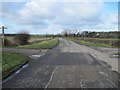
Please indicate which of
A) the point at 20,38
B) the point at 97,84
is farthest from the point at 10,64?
the point at 20,38

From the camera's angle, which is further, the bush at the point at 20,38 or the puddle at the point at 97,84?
the bush at the point at 20,38

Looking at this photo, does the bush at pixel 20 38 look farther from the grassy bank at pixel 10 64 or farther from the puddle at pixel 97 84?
the puddle at pixel 97 84

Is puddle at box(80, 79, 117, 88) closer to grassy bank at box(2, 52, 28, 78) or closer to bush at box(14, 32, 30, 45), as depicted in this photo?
grassy bank at box(2, 52, 28, 78)

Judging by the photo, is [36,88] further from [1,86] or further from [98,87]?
[98,87]

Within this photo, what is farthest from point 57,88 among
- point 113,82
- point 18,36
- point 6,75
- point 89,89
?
point 18,36

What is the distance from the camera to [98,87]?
12.6 ft

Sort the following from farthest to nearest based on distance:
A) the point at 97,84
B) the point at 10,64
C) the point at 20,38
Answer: the point at 20,38 → the point at 10,64 → the point at 97,84

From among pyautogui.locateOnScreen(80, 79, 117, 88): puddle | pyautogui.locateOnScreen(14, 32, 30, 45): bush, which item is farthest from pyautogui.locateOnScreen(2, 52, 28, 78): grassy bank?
pyautogui.locateOnScreen(14, 32, 30, 45): bush

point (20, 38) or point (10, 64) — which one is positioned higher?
point (20, 38)

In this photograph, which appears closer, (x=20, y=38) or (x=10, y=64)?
(x=10, y=64)

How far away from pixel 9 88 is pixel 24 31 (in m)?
21.9

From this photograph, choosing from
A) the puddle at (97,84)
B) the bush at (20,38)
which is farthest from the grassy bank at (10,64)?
the bush at (20,38)

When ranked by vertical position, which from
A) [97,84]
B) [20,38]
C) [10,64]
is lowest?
[97,84]

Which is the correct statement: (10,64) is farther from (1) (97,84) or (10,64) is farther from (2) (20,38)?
(2) (20,38)
